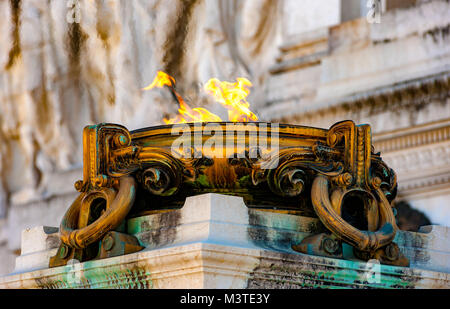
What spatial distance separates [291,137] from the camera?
22.6 ft

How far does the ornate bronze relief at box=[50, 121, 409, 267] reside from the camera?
6.65m

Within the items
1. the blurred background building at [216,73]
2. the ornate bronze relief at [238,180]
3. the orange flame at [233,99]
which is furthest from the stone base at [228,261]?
the blurred background building at [216,73]

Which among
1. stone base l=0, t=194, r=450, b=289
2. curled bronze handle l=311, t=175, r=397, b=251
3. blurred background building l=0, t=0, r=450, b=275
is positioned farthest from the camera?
blurred background building l=0, t=0, r=450, b=275

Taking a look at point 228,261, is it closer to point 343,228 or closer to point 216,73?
point 343,228

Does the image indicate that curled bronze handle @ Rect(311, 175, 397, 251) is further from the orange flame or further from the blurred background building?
the blurred background building

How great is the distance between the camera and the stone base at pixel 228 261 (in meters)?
6.19

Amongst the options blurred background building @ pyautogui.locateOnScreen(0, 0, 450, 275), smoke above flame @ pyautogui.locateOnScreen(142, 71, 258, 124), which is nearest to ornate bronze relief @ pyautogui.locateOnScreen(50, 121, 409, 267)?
smoke above flame @ pyautogui.locateOnScreen(142, 71, 258, 124)

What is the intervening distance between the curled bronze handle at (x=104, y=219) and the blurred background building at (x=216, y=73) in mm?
8547

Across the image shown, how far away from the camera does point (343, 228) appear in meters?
6.56

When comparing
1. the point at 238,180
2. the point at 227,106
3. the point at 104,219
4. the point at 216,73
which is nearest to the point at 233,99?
the point at 227,106

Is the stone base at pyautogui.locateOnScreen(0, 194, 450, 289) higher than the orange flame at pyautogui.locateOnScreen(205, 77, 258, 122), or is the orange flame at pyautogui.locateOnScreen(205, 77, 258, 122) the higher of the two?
the orange flame at pyautogui.locateOnScreen(205, 77, 258, 122)

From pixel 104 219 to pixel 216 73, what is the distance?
12.1m

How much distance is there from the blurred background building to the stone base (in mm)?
8199
